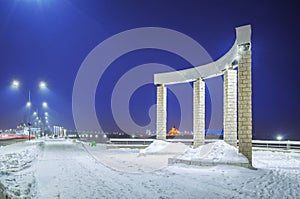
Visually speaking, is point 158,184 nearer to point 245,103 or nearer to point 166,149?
point 245,103

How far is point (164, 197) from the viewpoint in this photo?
8.65 metres

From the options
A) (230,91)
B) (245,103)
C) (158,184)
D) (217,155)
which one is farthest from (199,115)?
(158,184)

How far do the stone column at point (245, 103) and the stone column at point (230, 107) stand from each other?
19.6ft

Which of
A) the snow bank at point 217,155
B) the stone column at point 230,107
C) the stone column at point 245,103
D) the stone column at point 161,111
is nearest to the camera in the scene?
the snow bank at point 217,155

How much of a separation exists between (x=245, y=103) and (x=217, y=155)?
2808mm

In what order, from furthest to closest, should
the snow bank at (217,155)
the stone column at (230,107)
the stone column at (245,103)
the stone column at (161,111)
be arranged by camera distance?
the stone column at (161,111), the stone column at (230,107), the stone column at (245,103), the snow bank at (217,155)

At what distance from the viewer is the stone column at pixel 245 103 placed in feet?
52.0

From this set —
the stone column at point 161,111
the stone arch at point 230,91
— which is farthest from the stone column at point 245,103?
the stone column at point 161,111

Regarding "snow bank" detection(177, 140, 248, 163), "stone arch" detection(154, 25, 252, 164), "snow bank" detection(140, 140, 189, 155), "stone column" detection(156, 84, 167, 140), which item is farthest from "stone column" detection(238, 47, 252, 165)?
"stone column" detection(156, 84, 167, 140)

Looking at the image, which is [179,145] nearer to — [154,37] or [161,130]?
[161,130]

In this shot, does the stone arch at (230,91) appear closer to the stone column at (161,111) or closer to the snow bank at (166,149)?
the stone column at (161,111)

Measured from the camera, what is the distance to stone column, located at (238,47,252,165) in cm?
1585

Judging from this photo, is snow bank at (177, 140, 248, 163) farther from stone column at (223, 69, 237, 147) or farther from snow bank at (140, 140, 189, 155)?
snow bank at (140, 140, 189, 155)

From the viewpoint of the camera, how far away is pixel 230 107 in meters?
22.0
